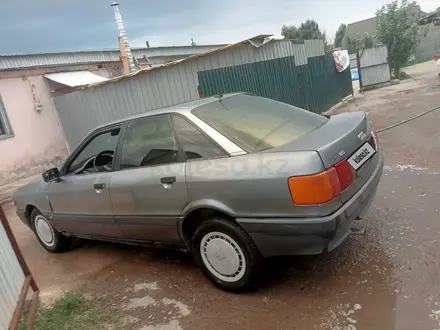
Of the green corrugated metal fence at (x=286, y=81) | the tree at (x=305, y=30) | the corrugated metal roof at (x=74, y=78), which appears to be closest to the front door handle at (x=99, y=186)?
the green corrugated metal fence at (x=286, y=81)

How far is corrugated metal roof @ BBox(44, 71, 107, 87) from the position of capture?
11.3 meters

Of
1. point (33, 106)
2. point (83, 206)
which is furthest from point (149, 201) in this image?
point (33, 106)

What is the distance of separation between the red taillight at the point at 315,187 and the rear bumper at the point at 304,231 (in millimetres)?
139

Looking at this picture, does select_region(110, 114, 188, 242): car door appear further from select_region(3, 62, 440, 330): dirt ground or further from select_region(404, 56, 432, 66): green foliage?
select_region(404, 56, 432, 66): green foliage

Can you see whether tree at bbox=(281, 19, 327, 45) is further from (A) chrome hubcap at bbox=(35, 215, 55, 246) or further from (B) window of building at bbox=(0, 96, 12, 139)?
(A) chrome hubcap at bbox=(35, 215, 55, 246)

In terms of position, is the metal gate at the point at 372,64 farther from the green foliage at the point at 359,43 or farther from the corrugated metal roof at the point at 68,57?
the green foliage at the point at 359,43

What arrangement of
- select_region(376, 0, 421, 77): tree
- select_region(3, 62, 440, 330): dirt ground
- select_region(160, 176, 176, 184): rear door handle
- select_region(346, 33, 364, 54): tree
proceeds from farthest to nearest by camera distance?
select_region(346, 33, 364, 54): tree, select_region(376, 0, 421, 77): tree, select_region(160, 176, 176, 184): rear door handle, select_region(3, 62, 440, 330): dirt ground

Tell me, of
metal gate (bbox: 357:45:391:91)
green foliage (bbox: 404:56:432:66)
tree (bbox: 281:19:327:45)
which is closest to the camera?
metal gate (bbox: 357:45:391:91)

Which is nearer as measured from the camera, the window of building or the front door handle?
the front door handle

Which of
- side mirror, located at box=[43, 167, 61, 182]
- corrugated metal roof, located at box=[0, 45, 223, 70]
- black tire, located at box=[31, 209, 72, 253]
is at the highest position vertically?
corrugated metal roof, located at box=[0, 45, 223, 70]

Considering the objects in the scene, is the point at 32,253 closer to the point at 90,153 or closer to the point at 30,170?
the point at 90,153

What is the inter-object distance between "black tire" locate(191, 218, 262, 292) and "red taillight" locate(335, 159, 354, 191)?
0.83 m

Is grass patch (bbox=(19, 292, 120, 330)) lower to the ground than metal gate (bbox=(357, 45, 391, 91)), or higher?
lower

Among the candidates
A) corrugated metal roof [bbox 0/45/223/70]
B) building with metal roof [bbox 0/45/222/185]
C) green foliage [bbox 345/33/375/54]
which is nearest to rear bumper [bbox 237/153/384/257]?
building with metal roof [bbox 0/45/222/185]
